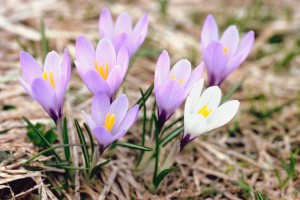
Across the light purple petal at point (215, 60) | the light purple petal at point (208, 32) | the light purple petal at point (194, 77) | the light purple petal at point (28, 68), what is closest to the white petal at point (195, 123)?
the light purple petal at point (194, 77)

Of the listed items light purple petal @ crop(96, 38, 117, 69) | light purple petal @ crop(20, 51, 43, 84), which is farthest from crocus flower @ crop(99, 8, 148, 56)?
light purple petal @ crop(20, 51, 43, 84)

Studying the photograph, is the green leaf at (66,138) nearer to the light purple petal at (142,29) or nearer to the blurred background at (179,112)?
the blurred background at (179,112)

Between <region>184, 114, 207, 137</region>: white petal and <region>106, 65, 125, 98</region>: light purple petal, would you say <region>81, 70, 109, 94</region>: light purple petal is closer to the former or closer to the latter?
<region>106, 65, 125, 98</region>: light purple petal

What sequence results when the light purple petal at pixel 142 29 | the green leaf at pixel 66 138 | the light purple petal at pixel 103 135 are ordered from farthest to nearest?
the light purple petal at pixel 142 29
the green leaf at pixel 66 138
the light purple petal at pixel 103 135

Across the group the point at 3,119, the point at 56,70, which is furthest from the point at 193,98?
the point at 3,119

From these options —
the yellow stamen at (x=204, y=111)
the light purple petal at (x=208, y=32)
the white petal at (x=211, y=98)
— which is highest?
the light purple petal at (x=208, y=32)

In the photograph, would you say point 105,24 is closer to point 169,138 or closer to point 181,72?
point 181,72
